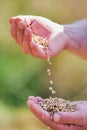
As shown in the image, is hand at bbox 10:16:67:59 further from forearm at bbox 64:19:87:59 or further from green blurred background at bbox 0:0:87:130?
green blurred background at bbox 0:0:87:130

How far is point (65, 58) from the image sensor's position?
189 inches

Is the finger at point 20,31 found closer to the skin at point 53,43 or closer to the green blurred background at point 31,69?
the skin at point 53,43

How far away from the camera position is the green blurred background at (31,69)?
14.7 feet

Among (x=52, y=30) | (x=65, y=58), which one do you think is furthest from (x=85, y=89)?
(x=52, y=30)

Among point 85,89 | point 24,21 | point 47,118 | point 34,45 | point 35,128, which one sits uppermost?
point 85,89

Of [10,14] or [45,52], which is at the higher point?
[10,14]

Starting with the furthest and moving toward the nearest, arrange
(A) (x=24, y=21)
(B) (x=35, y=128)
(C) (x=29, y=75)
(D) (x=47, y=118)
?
(C) (x=29, y=75)
(B) (x=35, y=128)
(A) (x=24, y=21)
(D) (x=47, y=118)

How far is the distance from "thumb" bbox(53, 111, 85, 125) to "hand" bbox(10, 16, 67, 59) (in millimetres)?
267

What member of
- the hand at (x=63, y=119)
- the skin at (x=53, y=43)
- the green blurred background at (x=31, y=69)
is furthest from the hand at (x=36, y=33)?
the green blurred background at (x=31, y=69)

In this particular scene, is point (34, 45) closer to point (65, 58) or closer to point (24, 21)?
point (24, 21)

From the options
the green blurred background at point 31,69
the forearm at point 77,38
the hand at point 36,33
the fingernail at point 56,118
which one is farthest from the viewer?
the green blurred background at point 31,69

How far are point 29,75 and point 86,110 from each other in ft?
7.71

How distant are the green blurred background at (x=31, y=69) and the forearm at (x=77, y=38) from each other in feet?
5.61

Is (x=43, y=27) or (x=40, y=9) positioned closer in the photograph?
(x=43, y=27)
